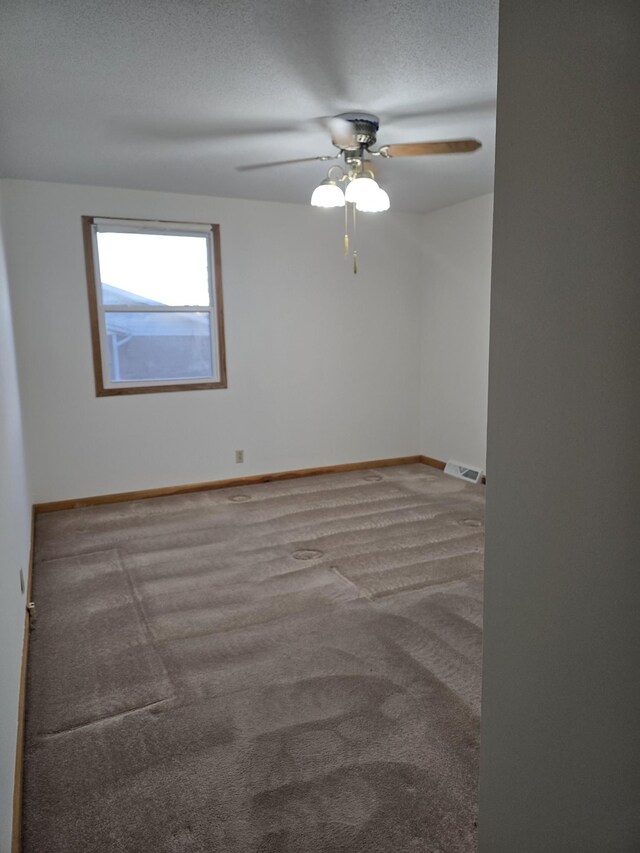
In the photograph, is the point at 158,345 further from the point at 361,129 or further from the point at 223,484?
the point at 361,129

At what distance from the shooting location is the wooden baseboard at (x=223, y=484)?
450cm

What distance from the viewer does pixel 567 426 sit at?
0.85 m

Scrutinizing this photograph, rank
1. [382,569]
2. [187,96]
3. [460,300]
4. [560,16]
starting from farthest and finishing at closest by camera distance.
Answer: [460,300]
[382,569]
[187,96]
[560,16]

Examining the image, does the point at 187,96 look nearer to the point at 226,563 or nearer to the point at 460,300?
the point at 226,563

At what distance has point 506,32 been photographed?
91 centimetres

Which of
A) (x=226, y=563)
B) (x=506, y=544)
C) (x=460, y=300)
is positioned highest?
(x=460, y=300)

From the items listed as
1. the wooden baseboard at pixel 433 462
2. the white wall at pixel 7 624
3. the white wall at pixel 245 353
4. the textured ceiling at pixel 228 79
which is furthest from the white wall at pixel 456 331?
the white wall at pixel 7 624

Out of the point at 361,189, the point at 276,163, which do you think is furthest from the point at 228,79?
the point at 276,163

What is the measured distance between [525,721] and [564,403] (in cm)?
58

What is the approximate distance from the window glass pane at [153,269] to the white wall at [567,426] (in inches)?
162

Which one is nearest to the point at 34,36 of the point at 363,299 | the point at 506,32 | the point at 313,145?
the point at 313,145

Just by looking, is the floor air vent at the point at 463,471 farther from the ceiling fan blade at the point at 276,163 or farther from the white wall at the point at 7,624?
the white wall at the point at 7,624

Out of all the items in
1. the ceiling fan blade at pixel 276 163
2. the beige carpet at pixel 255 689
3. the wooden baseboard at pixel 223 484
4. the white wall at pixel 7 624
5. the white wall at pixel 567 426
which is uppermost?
the ceiling fan blade at pixel 276 163

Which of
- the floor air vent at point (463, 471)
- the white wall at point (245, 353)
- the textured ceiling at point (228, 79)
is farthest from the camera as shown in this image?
the floor air vent at point (463, 471)
